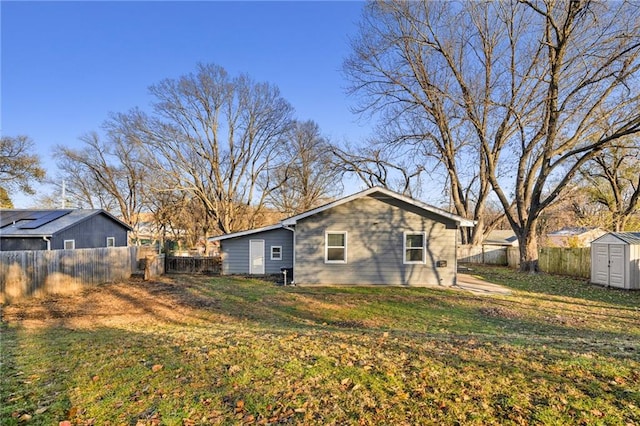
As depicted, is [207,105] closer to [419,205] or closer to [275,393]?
[419,205]

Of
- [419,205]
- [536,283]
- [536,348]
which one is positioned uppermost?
[419,205]

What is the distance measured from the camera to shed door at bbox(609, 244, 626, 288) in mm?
13875

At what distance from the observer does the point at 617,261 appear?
46.4ft

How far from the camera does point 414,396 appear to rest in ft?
11.5

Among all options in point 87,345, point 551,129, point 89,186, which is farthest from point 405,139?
point 89,186

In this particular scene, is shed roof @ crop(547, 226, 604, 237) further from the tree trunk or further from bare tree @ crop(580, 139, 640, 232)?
the tree trunk

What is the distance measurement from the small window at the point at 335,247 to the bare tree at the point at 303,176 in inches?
680

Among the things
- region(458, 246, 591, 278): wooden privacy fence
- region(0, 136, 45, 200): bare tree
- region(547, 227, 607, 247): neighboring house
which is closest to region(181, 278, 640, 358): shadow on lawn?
region(458, 246, 591, 278): wooden privacy fence

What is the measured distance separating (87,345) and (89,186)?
40385 millimetres

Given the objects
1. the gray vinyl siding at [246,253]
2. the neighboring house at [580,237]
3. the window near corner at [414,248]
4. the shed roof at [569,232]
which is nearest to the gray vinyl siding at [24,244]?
the gray vinyl siding at [246,253]

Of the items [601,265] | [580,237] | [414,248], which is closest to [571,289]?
[601,265]

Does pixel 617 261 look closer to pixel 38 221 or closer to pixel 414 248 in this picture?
pixel 414 248

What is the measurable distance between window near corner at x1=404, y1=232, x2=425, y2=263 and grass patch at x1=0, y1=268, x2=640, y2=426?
21.1ft

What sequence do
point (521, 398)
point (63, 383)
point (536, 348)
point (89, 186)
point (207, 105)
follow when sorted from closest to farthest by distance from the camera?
1. point (521, 398)
2. point (63, 383)
3. point (536, 348)
4. point (207, 105)
5. point (89, 186)
